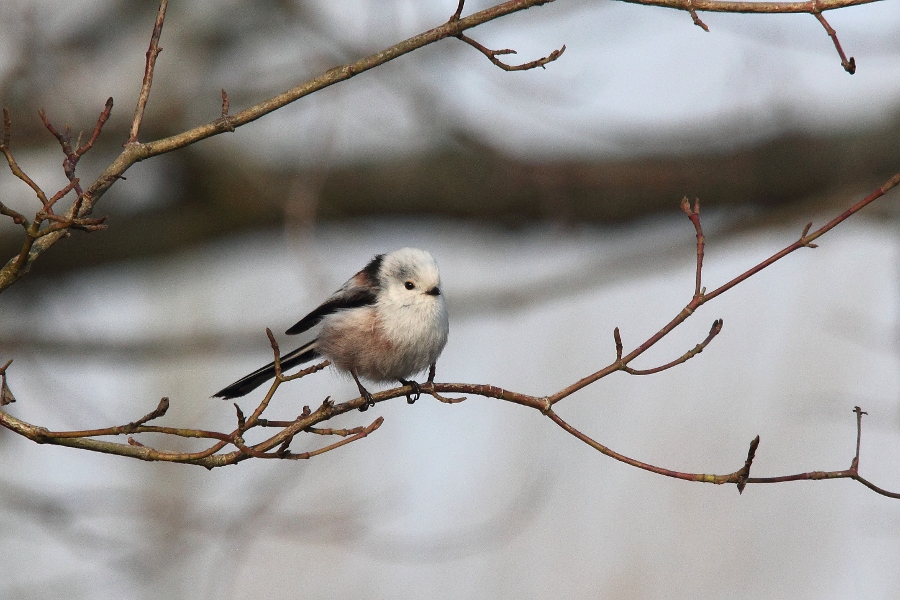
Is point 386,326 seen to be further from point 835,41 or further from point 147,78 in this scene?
point 835,41

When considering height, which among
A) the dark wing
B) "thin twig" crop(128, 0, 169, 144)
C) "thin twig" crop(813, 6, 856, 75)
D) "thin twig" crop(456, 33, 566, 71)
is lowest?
"thin twig" crop(813, 6, 856, 75)

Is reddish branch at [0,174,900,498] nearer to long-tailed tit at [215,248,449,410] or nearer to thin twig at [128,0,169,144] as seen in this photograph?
thin twig at [128,0,169,144]

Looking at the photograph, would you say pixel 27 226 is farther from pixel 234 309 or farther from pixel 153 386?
pixel 153 386

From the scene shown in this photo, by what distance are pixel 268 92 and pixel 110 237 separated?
1.93 meters

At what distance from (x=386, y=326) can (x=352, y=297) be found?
0.38 metres

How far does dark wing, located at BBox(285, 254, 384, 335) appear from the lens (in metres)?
4.16

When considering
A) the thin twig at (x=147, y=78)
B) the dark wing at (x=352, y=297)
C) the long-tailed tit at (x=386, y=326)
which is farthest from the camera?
the dark wing at (x=352, y=297)

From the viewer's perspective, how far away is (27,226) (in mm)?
2166

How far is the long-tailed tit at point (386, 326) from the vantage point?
3.89 meters

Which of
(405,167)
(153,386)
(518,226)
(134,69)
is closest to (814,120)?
(518,226)

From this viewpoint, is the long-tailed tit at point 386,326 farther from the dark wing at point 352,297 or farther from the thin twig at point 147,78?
the thin twig at point 147,78

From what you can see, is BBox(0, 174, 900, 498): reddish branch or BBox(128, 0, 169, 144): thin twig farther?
BBox(128, 0, 169, 144): thin twig

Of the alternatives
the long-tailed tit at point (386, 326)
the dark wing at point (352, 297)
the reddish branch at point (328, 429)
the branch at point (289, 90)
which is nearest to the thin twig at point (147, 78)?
the branch at point (289, 90)

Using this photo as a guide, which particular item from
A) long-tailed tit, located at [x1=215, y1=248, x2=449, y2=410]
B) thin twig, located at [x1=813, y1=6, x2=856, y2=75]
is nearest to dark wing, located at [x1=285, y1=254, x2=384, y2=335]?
long-tailed tit, located at [x1=215, y1=248, x2=449, y2=410]
